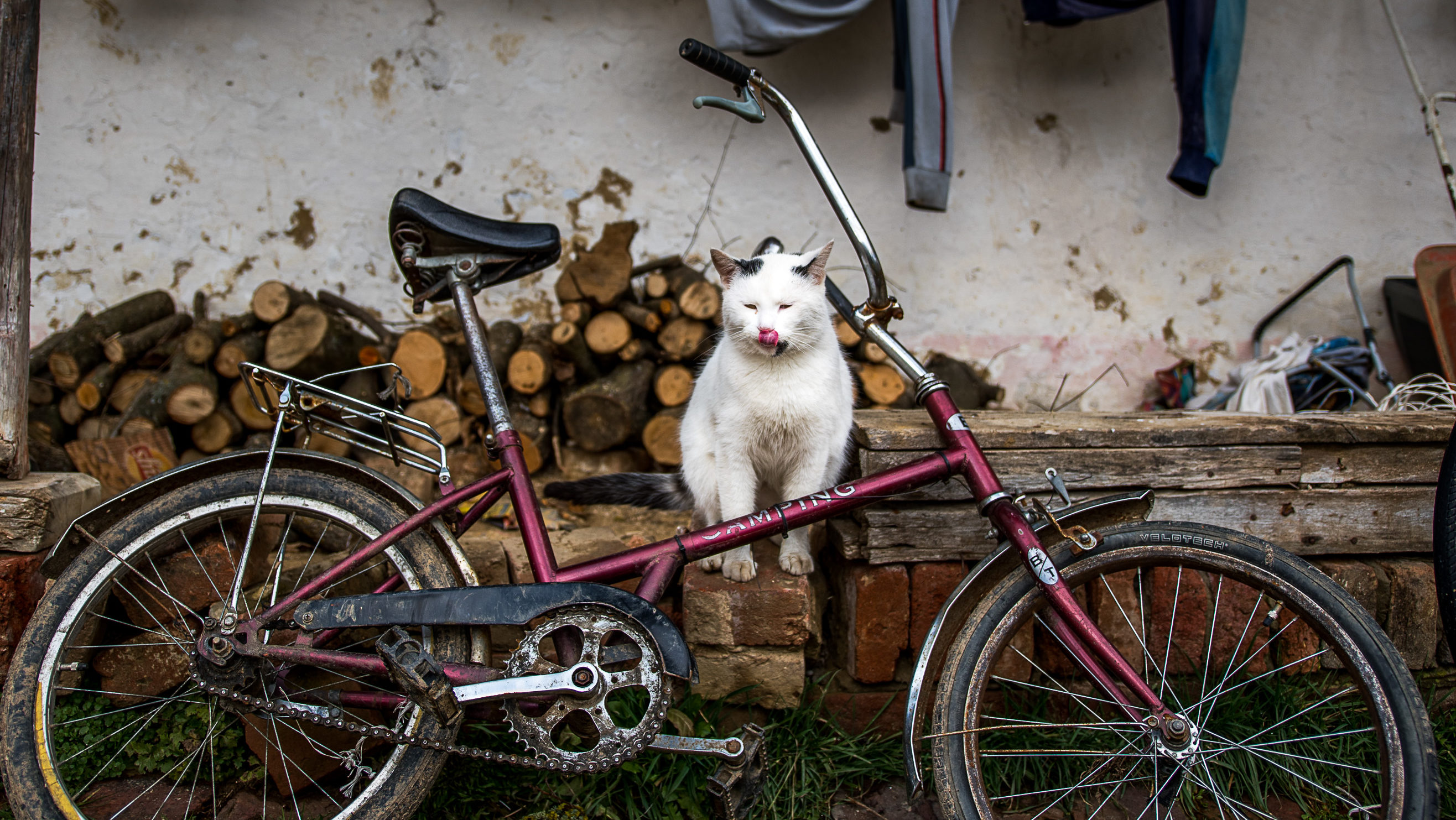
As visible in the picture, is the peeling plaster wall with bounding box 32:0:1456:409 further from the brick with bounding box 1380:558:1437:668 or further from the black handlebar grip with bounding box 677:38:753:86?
the black handlebar grip with bounding box 677:38:753:86

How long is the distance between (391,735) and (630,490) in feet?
2.92

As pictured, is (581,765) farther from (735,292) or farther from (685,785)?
(735,292)

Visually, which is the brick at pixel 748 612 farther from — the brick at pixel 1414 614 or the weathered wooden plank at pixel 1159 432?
the brick at pixel 1414 614

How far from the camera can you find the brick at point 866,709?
6.28ft

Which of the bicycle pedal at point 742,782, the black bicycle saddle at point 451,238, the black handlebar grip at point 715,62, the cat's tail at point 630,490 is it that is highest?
the black handlebar grip at point 715,62

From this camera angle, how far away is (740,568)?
5.91 ft

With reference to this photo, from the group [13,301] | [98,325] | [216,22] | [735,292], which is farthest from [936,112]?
[98,325]

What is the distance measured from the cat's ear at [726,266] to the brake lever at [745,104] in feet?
0.98

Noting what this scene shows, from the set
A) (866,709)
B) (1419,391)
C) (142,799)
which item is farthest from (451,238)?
(1419,391)

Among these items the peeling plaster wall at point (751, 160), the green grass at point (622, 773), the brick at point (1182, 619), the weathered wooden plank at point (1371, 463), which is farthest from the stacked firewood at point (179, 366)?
the weathered wooden plank at point (1371, 463)

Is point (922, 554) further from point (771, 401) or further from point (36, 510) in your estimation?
point (36, 510)

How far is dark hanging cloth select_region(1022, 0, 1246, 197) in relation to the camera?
2.86 m

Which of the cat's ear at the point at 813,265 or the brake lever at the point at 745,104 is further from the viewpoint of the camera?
the cat's ear at the point at 813,265

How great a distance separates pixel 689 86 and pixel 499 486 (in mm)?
2509
